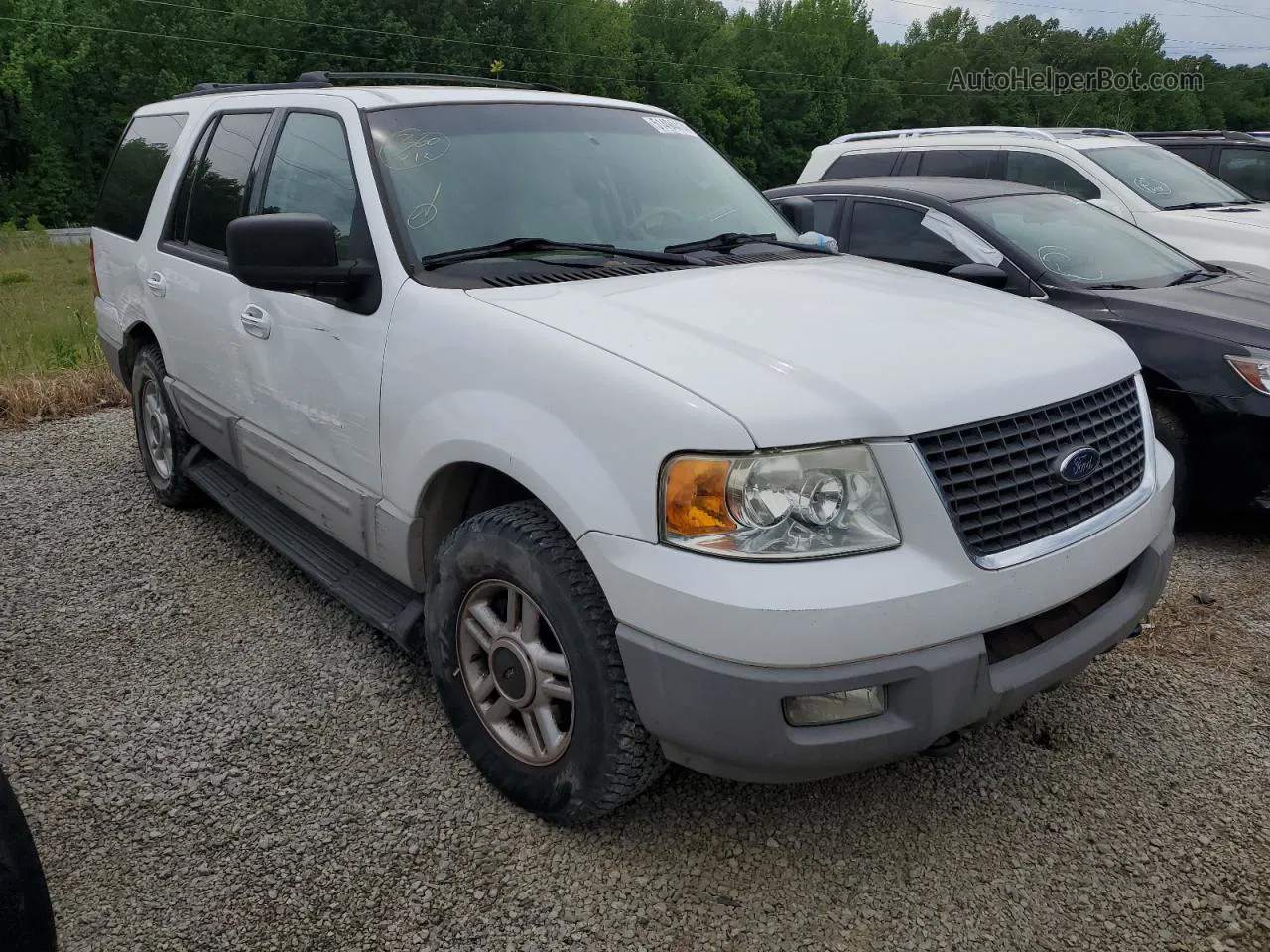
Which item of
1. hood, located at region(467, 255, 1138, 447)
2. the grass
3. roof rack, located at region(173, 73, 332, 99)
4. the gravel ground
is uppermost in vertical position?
roof rack, located at region(173, 73, 332, 99)

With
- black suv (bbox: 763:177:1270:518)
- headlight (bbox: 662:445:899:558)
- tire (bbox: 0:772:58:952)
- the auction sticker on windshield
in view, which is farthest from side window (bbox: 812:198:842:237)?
tire (bbox: 0:772:58:952)

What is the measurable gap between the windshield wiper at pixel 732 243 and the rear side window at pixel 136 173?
102 inches

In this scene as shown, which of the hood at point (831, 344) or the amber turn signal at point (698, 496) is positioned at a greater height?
the hood at point (831, 344)

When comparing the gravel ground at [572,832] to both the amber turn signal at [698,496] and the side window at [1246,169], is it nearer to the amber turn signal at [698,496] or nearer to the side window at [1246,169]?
the amber turn signal at [698,496]

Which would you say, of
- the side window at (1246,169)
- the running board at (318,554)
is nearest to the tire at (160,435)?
the running board at (318,554)

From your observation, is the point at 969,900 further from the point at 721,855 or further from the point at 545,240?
the point at 545,240

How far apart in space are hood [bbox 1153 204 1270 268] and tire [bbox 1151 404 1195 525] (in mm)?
3597

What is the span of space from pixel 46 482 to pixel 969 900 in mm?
5224

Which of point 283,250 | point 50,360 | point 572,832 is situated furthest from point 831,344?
point 50,360

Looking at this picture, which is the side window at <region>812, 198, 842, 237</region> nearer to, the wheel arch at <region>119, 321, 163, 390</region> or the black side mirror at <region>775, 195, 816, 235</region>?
the black side mirror at <region>775, 195, 816, 235</region>

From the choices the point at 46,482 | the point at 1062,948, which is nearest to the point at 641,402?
the point at 1062,948

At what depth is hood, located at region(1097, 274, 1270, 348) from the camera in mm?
4434

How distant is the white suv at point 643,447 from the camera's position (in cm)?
216

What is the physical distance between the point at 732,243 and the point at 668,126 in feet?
2.58
